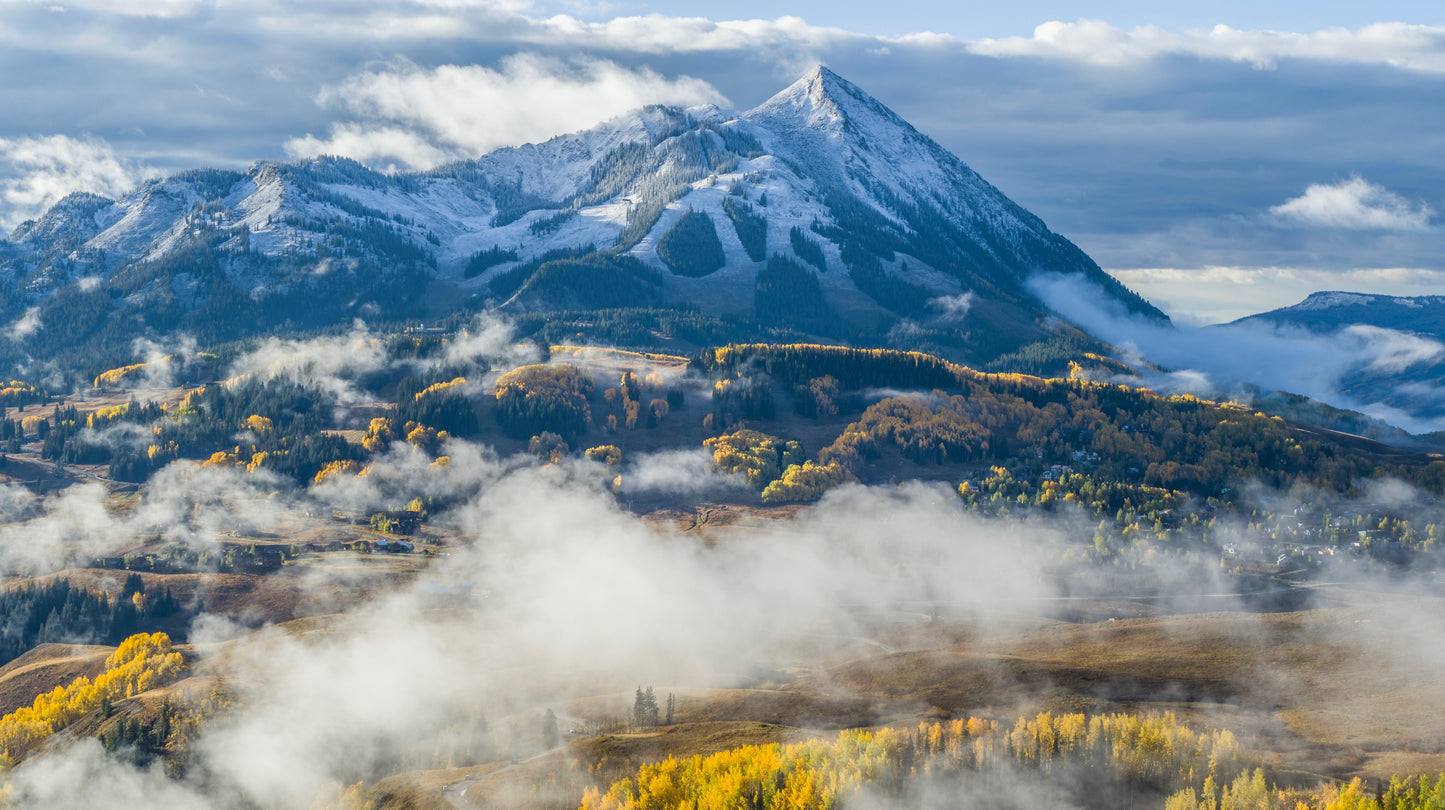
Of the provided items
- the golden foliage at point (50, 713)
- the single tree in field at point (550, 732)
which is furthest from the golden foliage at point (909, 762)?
the golden foliage at point (50, 713)

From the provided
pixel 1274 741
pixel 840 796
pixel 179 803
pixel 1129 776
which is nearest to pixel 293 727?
pixel 179 803

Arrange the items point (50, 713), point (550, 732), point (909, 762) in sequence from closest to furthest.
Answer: point (909, 762)
point (550, 732)
point (50, 713)

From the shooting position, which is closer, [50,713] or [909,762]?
[909,762]

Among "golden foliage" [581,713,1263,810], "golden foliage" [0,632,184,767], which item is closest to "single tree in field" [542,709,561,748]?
"golden foliage" [581,713,1263,810]

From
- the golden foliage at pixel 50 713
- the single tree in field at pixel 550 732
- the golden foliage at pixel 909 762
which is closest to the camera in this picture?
the golden foliage at pixel 909 762

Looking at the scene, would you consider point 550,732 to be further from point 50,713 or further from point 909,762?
point 50,713

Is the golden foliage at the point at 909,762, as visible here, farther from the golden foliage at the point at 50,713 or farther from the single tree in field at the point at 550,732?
the golden foliage at the point at 50,713

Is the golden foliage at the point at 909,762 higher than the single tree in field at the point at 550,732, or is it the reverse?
the golden foliage at the point at 909,762

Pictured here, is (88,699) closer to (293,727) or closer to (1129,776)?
(293,727)

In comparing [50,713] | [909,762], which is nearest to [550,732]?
[909,762]

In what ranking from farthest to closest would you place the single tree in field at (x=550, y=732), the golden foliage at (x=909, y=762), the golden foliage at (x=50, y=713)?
the golden foliage at (x=50, y=713) < the single tree in field at (x=550, y=732) < the golden foliage at (x=909, y=762)

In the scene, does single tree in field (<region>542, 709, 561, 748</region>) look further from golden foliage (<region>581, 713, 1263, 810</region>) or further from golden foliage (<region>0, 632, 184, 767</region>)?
golden foliage (<region>0, 632, 184, 767</region>)

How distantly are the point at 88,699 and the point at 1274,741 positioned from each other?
19819 cm

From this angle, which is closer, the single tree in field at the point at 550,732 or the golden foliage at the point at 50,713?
the single tree in field at the point at 550,732
